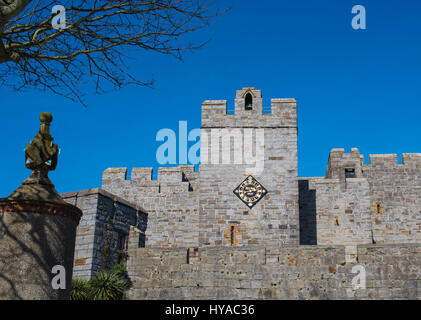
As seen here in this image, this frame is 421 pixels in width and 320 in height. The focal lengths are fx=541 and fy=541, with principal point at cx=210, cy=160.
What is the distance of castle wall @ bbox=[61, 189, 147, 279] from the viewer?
14.6 meters

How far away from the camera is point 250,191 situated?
23.1m

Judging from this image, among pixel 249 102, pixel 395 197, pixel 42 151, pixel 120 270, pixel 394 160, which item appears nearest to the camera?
pixel 42 151

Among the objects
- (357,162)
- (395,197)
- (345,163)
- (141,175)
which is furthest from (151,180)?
(395,197)

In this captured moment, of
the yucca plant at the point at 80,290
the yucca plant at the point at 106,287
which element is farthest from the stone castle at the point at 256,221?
the yucca plant at the point at 80,290

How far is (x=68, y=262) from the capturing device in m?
6.05

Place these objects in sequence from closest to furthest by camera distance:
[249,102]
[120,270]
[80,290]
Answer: [80,290] → [120,270] → [249,102]

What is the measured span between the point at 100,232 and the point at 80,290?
2.13 m

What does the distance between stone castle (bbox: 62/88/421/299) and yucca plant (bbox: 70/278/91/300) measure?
81 cm

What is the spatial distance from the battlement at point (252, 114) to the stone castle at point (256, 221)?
0.05 metres

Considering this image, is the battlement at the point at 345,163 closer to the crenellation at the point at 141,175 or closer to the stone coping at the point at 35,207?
the crenellation at the point at 141,175

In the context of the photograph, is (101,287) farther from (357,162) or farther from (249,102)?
(357,162)

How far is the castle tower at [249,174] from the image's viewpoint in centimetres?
2247

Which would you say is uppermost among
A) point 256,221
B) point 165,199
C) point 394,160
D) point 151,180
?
point 394,160
